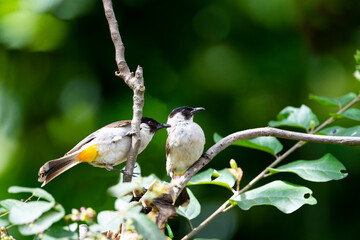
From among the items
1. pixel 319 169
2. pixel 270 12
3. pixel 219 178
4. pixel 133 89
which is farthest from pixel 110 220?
pixel 270 12

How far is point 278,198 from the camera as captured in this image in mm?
1257

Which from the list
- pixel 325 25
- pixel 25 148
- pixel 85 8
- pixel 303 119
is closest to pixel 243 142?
pixel 303 119

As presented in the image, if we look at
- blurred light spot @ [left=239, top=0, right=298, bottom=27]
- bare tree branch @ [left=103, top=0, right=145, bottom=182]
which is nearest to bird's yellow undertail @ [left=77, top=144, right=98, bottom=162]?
bare tree branch @ [left=103, top=0, right=145, bottom=182]

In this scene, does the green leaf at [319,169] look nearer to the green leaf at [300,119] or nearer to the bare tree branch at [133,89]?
the green leaf at [300,119]

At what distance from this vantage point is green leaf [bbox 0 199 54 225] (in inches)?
25.9

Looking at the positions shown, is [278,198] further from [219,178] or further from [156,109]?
[156,109]

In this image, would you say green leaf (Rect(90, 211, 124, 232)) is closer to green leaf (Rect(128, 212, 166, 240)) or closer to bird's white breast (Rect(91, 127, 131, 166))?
green leaf (Rect(128, 212, 166, 240))

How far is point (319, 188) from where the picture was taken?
293 centimetres

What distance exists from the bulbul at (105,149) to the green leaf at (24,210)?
0.83 meters

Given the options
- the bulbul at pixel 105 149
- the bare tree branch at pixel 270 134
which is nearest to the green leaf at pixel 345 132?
the bare tree branch at pixel 270 134

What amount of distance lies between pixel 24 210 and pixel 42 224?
40 millimetres

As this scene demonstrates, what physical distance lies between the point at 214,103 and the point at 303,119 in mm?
1306

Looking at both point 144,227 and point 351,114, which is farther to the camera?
point 351,114

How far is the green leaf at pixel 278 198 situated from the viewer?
122 centimetres
